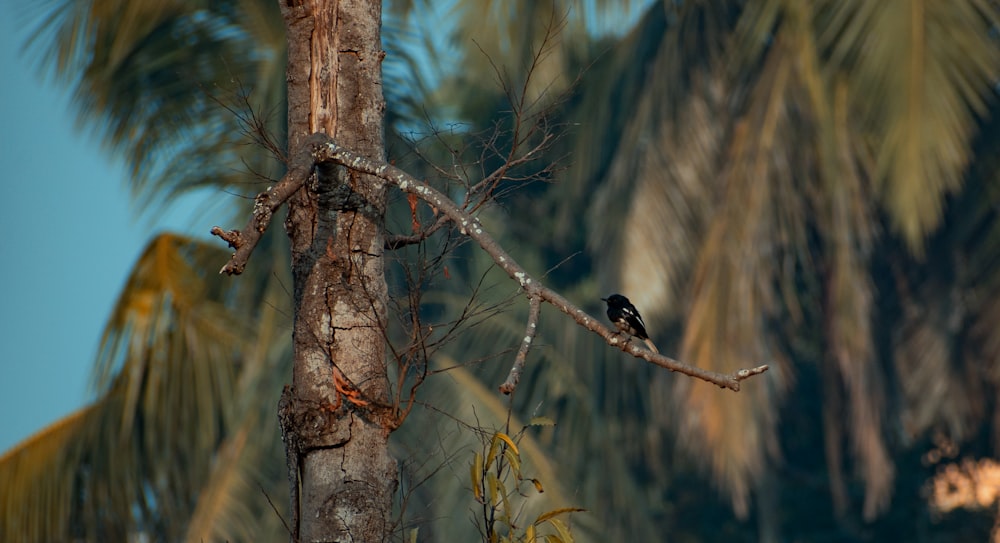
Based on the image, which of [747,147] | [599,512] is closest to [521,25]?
[747,147]

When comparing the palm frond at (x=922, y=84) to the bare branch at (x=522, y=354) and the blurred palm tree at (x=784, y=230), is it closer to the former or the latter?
the blurred palm tree at (x=784, y=230)

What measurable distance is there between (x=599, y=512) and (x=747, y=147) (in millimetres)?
4899

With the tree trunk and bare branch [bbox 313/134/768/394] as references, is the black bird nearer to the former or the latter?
bare branch [bbox 313/134/768/394]

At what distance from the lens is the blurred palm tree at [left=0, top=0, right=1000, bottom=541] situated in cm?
1282

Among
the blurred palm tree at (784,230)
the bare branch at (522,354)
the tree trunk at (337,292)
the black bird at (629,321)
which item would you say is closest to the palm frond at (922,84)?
the blurred palm tree at (784,230)

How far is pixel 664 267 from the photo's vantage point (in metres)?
16.0

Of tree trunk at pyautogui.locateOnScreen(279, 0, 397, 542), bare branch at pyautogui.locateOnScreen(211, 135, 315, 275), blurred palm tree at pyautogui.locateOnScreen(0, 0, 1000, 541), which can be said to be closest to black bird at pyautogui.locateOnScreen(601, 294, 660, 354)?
tree trunk at pyautogui.locateOnScreen(279, 0, 397, 542)

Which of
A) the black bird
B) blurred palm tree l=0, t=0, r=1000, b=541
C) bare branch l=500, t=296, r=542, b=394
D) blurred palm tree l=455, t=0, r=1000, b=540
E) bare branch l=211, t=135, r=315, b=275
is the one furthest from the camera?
blurred palm tree l=455, t=0, r=1000, b=540

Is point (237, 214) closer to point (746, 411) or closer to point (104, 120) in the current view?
point (104, 120)

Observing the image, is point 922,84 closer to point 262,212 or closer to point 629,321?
point 629,321

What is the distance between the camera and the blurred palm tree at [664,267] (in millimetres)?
12820

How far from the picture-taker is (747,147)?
15.6 m

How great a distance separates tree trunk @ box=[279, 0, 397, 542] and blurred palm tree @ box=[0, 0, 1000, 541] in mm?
5667

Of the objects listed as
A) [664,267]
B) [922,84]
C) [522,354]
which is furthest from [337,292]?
[664,267]
